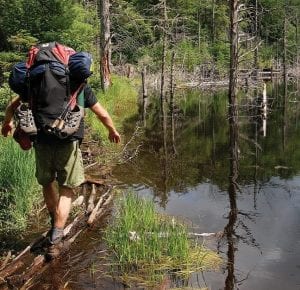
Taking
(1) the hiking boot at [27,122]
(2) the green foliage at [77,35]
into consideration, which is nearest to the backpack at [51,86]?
(1) the hiking boot at [27,122]

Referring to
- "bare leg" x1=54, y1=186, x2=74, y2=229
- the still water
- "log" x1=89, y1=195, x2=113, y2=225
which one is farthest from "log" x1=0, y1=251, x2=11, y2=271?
the still water

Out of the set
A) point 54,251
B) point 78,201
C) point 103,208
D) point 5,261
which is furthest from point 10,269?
point 103,208

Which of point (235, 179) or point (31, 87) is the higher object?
point (31, 87)

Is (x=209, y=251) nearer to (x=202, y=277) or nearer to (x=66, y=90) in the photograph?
(x=202, y=277)

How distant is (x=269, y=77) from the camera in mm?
56281

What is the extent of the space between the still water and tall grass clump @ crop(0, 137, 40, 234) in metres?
2.39

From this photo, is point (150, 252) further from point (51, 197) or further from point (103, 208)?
point (103, 208)

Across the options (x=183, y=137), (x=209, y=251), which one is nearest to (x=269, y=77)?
(x=183, y=137)

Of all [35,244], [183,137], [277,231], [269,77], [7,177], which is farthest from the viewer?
[269,77]

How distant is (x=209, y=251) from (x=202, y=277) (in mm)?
614

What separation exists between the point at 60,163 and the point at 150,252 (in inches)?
53.7

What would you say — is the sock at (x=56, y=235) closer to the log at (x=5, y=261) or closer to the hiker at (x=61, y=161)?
the hiker at (x=61, y=161)

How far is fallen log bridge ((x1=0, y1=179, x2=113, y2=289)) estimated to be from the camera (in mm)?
4547

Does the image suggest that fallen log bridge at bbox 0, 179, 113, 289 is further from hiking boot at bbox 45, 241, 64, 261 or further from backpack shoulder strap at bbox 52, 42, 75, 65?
backpack shoulder strap at bbox 52, 42, 75, 65
